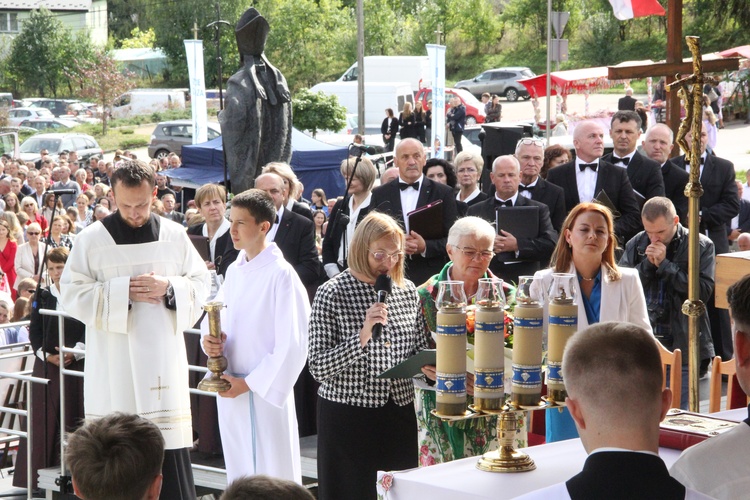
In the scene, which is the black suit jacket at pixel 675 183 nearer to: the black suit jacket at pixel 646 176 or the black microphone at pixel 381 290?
the black suit jacket at pixel 646 176

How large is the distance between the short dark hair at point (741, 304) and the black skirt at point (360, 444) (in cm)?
218

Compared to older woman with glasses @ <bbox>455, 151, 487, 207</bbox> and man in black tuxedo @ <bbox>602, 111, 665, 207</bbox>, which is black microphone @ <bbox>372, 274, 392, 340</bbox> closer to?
man in black tuxedo @ <bbox>602, 111, 665, 207</bbox>

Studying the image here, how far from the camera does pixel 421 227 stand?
6.60 m

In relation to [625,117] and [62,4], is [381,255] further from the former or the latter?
[62,4]

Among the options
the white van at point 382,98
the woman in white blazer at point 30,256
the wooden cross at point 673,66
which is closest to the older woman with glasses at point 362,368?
the wooden cross at point 673,66

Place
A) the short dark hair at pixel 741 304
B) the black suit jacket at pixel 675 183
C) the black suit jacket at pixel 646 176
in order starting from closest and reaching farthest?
1. the short dark hair at pixel 741 304
2. the black suit jacket at pixel 646 176
3. the black suit jacket at pixel 675 183

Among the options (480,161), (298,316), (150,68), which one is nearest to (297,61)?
(150,68)

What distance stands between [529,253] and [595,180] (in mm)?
1028

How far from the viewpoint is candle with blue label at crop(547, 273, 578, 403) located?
321cm

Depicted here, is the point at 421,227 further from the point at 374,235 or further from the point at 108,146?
the point at 108,146

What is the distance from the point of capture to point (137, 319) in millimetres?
5359

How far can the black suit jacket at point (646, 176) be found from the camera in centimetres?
731

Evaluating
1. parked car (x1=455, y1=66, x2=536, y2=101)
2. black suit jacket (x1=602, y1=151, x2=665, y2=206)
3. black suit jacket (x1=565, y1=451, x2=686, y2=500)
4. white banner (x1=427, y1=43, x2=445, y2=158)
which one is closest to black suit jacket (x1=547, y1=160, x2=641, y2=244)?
black suit jacket (x1=602, y1=151, x2=665, y2=206)

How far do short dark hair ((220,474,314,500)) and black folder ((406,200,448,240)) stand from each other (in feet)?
14.0
